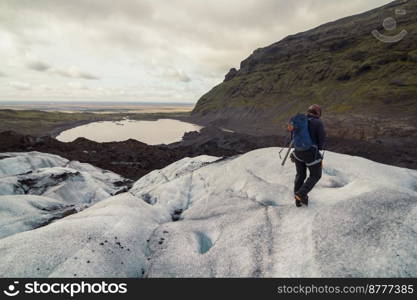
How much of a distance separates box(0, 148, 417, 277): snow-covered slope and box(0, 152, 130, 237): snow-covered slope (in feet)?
16.7

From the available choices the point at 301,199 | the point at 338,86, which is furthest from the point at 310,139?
the point at 338,86

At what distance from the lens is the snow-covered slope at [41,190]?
12094mm

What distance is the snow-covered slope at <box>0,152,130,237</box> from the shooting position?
12094 millimetres

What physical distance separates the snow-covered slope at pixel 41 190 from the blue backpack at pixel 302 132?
1262 centimetres

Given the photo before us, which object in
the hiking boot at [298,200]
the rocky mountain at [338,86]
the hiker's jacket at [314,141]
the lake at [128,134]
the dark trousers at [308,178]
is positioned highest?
the rocky mountain at [338,86]

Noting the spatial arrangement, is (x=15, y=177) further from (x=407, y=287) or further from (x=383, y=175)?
(x=383, y=175)

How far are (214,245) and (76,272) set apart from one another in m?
4.04

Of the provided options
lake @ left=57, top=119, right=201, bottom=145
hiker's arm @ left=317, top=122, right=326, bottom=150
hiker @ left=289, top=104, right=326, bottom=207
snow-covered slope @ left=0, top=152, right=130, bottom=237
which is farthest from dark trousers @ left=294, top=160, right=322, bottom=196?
lake @ left=57, top=119, right=201, bottom=145

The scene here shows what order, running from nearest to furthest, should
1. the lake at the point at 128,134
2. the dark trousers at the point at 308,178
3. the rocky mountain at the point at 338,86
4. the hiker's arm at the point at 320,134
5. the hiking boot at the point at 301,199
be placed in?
the hiker's arm at the point at 320,134, the dark trousers at the point at 308,178, the hiking boot at the point at 301,199, the rocky mountain at the point at 338,86, the lake at the point at 128,134

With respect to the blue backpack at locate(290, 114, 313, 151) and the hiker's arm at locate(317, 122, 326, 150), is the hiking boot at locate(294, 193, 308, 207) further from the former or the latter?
the hiker's arm at locate(317, 122, 326, 150)

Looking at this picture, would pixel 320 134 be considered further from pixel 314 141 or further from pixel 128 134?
pixel 128 134

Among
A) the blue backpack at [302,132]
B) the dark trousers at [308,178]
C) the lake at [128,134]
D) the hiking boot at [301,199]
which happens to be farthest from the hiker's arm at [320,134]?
the lake at [128,134]

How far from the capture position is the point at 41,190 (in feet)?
57.7

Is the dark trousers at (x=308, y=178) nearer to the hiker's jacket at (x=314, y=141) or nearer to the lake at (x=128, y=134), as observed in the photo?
the hiker's jacket at (x=314, y=141)
